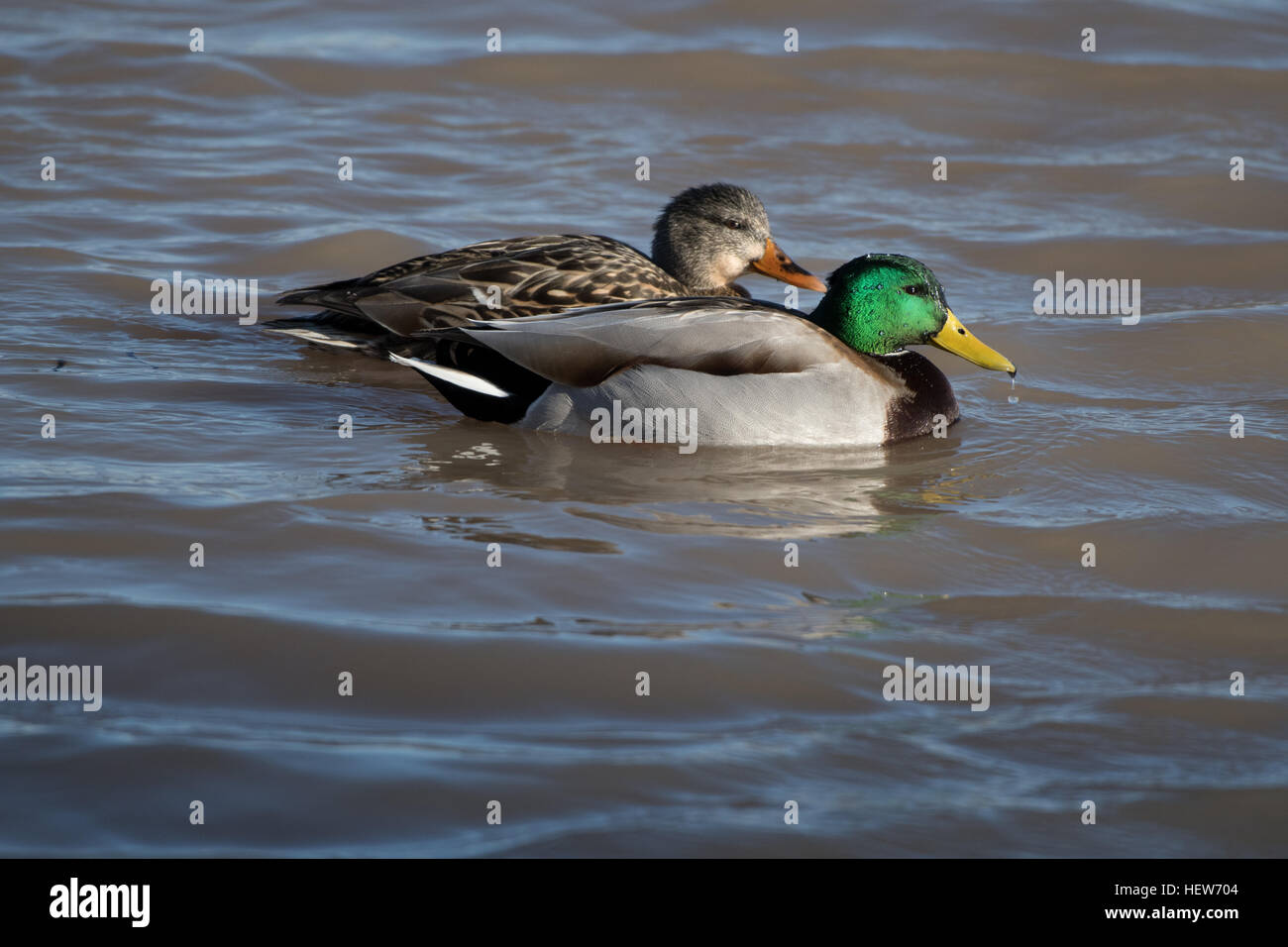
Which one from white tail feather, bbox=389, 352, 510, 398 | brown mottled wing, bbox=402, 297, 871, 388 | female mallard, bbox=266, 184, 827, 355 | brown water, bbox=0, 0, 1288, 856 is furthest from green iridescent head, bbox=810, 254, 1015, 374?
white tail feather, bbox=389, 352, 510, 398

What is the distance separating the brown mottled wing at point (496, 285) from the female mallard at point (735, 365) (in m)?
0.38

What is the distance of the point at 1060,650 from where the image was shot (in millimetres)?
5137

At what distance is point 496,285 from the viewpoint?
792cm

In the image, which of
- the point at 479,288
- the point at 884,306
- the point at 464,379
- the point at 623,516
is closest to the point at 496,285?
the point at 479,288

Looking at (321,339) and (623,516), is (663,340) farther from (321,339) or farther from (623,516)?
(321,339)

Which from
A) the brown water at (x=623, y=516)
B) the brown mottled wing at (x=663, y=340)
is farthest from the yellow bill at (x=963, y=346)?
the brown mottled wing at (x=663, y=340)

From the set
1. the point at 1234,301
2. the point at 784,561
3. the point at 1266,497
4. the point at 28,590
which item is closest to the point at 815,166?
the point at 1234,301

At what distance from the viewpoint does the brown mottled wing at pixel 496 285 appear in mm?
7855

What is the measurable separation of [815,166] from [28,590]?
26.0 ft

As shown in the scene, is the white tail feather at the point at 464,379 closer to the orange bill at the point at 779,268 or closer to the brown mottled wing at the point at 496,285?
the brown mottled wing at the point at 496,285

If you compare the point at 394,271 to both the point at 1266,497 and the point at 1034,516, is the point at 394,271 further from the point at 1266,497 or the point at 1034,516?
the point at 1266,497

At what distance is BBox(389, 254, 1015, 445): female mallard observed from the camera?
6.96m

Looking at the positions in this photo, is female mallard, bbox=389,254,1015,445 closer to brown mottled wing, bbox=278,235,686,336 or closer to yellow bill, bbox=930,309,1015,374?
yellow bill, bbox=930,309,1015,374

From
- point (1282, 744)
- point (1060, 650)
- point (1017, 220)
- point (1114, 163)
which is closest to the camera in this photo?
point (1282, 744)
